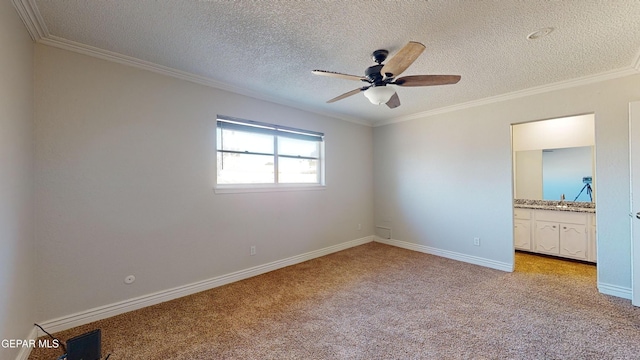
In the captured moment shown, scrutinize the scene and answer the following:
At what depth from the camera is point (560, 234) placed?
396cm

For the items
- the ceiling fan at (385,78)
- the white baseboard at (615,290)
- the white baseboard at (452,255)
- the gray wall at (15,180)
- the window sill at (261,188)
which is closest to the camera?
the gray wall at (15,180)

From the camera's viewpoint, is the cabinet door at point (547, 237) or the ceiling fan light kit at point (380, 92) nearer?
the ceiling fan light kit at point (380, 92)

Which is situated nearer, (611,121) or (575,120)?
(611,121)

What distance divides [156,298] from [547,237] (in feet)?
18.0

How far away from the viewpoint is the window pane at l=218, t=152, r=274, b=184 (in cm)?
327

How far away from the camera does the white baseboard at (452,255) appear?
3629 mm

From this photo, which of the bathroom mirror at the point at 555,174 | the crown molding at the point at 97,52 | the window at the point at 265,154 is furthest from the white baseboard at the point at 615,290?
the crown molding at the point at 97,52

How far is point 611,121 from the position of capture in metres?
2.86

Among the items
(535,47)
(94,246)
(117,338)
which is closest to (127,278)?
(94,246)

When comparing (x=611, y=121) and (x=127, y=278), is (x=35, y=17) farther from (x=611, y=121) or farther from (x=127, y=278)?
(x=611, y=121)

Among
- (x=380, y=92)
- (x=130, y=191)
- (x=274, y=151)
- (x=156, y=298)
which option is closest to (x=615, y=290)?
(x=380, y=92)

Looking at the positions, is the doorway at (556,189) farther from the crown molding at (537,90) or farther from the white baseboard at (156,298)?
the white baseboard at (156,298)

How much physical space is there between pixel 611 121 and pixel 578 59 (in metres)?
0.93

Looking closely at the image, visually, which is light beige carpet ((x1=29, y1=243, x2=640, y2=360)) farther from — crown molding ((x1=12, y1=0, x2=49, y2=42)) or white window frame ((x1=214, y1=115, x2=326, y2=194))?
crown molding ((x1=12, y1=0, x2=49, y2=42))
